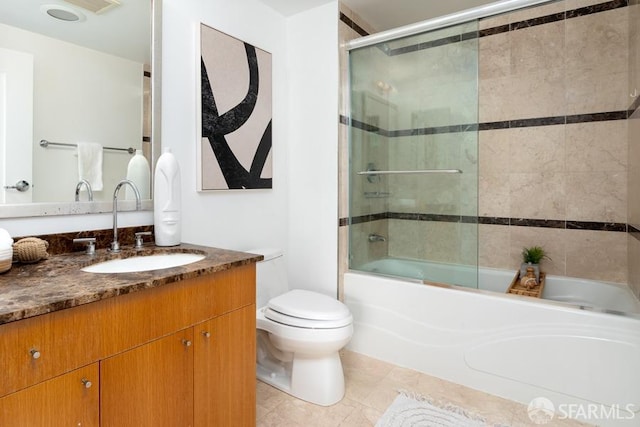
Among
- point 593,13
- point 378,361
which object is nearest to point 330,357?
point 378,361

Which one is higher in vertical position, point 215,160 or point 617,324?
point 215,160

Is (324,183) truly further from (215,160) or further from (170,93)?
(170,93)

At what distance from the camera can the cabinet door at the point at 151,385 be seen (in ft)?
3.41

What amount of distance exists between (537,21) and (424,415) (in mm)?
2716

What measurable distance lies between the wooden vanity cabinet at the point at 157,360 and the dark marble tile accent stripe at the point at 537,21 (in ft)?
8.68

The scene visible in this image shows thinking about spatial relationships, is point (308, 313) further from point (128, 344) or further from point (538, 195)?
point (538, 195)

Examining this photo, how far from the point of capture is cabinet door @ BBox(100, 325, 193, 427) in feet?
3.41

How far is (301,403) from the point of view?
1903 millimetres

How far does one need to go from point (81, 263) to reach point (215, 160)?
3.04ft

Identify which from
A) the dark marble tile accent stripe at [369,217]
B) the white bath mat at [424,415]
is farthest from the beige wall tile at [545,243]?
the white bath mat at [424,415]

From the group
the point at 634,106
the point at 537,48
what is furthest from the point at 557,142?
the point at 537,48

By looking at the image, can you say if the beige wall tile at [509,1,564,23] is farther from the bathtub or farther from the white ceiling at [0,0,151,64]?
the white ceiling at [0,0,151,64]

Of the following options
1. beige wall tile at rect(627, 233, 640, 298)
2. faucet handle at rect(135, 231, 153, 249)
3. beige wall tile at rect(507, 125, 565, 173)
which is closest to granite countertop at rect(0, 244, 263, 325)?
faucet handle at rect(135, 231, 153, 249)

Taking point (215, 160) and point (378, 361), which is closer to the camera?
point (215, 160)
